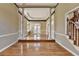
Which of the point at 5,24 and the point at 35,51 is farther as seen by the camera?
the point at 5,24

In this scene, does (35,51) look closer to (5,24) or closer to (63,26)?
(5,24)

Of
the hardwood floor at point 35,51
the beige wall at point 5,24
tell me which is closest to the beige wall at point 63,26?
the hardwood floor at point 35,51

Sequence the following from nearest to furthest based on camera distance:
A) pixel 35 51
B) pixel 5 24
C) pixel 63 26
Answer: pixel 35 51 → pixel 5 24 → pixel 63 26

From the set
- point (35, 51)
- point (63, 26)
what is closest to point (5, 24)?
point (35, 51)

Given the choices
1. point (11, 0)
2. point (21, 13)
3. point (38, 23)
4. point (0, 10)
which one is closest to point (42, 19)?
point (38, 23)

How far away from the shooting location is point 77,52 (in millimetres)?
4203

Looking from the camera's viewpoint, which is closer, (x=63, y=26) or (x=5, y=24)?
(x=5, y=24)

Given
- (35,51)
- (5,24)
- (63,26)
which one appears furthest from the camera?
(63,26)

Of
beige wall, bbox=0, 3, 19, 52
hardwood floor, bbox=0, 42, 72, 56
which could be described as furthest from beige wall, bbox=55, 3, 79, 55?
beige wall, bbox=0, 3, 19, 52


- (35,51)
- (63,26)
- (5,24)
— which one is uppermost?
(5,24)

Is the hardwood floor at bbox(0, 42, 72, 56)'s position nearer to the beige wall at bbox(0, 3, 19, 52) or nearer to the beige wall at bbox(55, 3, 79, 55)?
the beige wall at bbox(55, 3, 79, 55)

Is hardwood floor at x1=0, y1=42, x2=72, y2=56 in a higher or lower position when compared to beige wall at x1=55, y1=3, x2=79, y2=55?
lower

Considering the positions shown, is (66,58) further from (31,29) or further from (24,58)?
(31,29)

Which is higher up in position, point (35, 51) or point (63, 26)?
point (63, 26)
